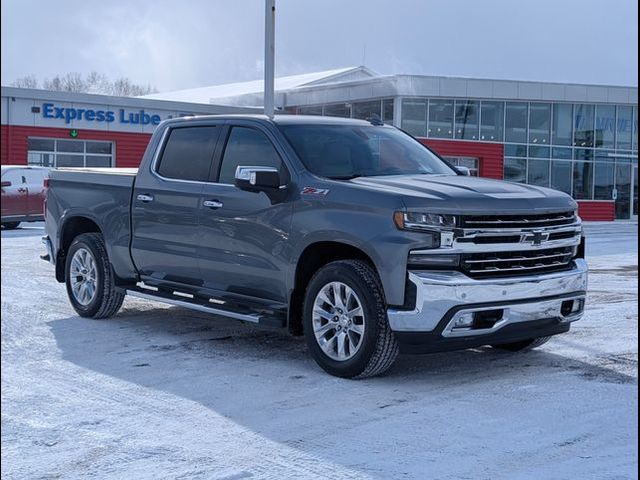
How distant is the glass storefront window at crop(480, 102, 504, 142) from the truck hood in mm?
32733

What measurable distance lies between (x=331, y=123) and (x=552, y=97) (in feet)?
109

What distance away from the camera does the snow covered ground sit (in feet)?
14.6

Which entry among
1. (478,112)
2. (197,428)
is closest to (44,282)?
(197,428)

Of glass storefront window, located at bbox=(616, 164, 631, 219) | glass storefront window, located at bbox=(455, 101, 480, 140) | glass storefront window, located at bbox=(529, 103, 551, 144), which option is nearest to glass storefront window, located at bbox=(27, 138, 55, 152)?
glass storefront window, located at bbox=(455, 101, 480, 140)

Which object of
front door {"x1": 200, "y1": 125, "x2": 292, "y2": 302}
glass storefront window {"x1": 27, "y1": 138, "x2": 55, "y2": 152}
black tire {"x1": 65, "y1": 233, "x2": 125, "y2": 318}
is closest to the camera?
front door {"x1": 200, "y1": 125, "x2": 292, "y2": 302}

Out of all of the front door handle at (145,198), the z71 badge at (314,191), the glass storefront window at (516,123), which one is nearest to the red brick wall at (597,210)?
the glass storefront window at (516,123)

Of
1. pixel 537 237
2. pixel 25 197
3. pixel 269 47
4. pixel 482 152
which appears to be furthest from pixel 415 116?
pixel 537 237

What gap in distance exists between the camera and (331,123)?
299 inches

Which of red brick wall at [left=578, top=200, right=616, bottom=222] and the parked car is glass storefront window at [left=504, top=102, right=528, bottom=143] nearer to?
red brick wall at [left=578, top=200, right=616, bottom=222]

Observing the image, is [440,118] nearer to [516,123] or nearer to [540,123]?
[516,123]

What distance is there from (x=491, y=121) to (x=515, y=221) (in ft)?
111

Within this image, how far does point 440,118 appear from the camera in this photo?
126 ft

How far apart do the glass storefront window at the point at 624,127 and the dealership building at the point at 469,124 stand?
53 millimetres

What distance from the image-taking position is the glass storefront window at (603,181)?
1596 inches
